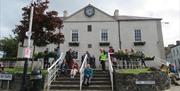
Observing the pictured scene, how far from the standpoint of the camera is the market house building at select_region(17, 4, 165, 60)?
1156 inches

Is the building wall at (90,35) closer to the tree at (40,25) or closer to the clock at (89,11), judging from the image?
the clock at (89,11)

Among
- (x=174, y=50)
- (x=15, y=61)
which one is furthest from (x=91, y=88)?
(x=174, y=50)

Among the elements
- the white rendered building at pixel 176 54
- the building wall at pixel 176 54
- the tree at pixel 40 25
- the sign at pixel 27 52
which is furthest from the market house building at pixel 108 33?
the building wall at pixel 176 54

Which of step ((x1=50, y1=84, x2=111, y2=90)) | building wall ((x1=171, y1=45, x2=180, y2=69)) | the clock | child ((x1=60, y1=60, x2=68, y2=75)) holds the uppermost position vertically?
the clock

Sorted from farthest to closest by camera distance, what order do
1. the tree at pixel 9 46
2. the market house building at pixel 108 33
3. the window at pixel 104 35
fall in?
the tree at pixel 9 46
the window at pixel 104 35
the market house building at pixel 108 33

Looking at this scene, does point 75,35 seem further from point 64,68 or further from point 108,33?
point 64,68

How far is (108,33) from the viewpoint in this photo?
98.2 ft

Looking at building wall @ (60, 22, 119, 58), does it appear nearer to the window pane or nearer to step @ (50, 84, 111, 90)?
the window pane

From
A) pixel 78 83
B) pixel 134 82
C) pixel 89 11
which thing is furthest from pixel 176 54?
pixel 78 83

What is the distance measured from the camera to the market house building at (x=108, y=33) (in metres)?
29.4

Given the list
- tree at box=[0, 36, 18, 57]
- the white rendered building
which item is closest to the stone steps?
tree at box=[0, 36, 18, 57]

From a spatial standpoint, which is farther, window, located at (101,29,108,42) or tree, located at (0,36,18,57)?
tree, located at (0,36,18,57)

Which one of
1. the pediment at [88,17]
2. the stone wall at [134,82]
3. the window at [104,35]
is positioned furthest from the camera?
the pediment at [88,17]

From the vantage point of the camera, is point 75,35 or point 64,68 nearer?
point 64,68
